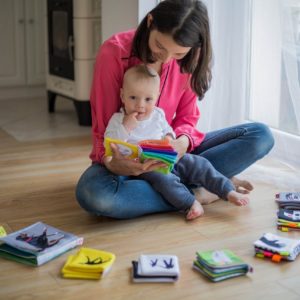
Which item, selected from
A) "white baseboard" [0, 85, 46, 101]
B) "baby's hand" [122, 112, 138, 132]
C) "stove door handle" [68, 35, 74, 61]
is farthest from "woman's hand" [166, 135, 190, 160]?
"white baseboard" [0, 85, 46, 101]

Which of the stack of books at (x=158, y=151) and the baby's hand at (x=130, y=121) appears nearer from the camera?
the stack of books at (x=158, y=151)

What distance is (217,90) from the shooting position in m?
2.69

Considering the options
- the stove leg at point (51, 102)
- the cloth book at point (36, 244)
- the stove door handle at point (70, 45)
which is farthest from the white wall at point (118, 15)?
the cloth book at point (36, 244)

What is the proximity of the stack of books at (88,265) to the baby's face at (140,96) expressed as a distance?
0.49 meters

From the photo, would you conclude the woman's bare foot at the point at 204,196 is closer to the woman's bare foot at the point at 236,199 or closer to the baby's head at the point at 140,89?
the woman's bare foot at the point at 236,199

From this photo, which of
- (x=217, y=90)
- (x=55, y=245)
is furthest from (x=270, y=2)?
(x=55, y=245)

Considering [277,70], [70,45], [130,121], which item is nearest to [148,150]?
[130,121]

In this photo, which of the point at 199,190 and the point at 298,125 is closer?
the point at 199,190

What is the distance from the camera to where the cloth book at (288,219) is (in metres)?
1.91

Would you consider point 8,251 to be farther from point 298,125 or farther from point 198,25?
point 298,125

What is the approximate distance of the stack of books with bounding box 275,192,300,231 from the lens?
192 centimetres

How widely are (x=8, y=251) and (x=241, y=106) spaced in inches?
51.1

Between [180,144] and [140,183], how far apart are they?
19 cm

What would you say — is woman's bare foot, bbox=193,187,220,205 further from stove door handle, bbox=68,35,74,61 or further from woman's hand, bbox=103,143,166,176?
stove door handle, bbox=68,35,74,61
